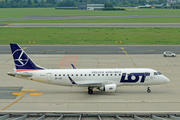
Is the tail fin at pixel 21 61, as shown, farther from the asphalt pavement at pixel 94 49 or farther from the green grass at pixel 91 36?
the green grass at pixel 91 36

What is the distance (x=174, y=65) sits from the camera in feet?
167

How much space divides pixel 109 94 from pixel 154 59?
85.3 ft

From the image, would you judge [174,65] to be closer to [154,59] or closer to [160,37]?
[154,59]

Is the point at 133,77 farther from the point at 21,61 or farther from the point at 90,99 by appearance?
the point at 21,61

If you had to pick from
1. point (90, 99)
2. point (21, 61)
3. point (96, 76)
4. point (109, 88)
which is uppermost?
point (21, 61)

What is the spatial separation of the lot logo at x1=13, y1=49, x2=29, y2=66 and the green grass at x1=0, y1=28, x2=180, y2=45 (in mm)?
42798

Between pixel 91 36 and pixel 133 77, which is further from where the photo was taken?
pixel 91 36

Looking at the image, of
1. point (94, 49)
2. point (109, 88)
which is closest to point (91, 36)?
point (94, 49)

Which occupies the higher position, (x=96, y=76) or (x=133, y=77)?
(x=96, y=76)

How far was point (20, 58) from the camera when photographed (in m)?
33.9

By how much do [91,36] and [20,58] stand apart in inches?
2184

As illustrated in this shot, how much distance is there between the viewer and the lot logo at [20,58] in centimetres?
3366

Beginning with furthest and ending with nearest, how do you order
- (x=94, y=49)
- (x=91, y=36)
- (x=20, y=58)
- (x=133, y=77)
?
(x=91, y=36) < (x=94, y=49) < (x=20, y=58) < (x=133, y=77)

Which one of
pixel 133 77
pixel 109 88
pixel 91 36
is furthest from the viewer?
pixel 91 36
